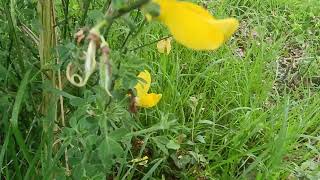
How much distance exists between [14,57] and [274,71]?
1.20 meters

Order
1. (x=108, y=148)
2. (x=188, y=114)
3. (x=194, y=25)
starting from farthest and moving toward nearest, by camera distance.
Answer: (x=188, y=114) < (x=108, y=148) < (x=194, y=25)

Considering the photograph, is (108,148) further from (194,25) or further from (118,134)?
(194,25)

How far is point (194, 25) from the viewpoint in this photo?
0.57 m

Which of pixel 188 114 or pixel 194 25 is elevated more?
pixel 194 25

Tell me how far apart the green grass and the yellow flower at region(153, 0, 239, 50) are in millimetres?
361

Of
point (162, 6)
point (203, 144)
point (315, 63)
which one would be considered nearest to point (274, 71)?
point (315, 63)

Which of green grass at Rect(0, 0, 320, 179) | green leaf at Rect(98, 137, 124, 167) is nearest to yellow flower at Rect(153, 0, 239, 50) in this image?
green grass at Rect(0, 0, 320, 179)

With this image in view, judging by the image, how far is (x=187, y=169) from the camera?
175 centimetres

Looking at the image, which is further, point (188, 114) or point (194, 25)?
point (188, 114)

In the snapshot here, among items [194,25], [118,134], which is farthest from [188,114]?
[194,25]

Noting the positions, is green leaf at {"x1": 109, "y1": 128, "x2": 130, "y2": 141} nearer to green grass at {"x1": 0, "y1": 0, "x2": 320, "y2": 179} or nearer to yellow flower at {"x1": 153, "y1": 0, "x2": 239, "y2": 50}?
green grass at {"x1": 0, "y1": 0, "x2": 320, "y2": 179}

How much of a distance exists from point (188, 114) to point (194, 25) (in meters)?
1.35

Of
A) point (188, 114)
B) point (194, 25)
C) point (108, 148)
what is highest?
point (194, 25)

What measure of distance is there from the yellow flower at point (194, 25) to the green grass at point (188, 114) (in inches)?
14.2
